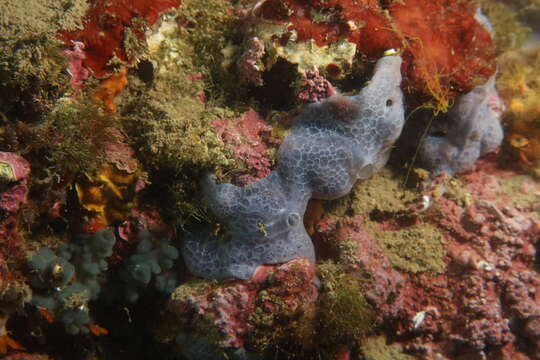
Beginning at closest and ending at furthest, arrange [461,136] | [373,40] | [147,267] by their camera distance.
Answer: [147,267]
[373,40]
[461,136]

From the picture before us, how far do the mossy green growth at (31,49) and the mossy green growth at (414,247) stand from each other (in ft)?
11.9

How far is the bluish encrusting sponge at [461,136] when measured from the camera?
426 centimetres

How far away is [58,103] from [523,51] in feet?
22.4

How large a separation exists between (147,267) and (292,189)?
1.62 metres

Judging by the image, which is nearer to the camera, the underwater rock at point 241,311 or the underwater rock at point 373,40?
the underwater rock at point 241,311

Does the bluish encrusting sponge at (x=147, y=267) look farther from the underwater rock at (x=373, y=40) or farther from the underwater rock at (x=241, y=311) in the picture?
the underwater rock at (x=373, y=40)

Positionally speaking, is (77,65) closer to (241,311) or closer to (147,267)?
(147,267)

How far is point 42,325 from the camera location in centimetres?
315

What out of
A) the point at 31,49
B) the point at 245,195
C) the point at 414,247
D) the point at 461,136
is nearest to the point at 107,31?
the point at 31,49

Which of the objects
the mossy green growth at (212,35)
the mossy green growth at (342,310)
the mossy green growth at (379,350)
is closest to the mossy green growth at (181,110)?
the mossy green growth at (212,35)

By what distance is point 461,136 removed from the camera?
14.3ft

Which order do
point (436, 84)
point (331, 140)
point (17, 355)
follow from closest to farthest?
point (17, 355) → point (331, 140) → point (436, 84)

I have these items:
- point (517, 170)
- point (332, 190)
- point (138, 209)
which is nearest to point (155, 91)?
point (138, 209)

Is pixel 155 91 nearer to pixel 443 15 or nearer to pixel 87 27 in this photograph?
pixel 87 27
